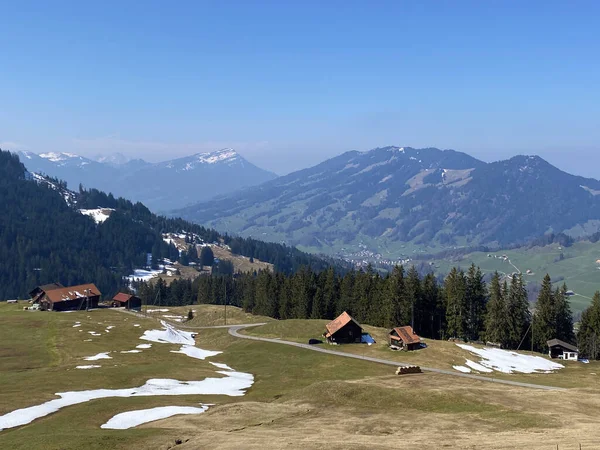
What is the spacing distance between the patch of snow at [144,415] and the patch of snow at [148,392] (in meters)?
8.47

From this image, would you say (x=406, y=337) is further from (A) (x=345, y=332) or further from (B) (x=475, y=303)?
(B) (x=475, y=303)

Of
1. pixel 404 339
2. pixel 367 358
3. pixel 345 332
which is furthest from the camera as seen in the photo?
pixel 345 332

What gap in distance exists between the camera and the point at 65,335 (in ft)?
402

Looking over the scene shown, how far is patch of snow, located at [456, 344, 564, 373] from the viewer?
10326 centimetres

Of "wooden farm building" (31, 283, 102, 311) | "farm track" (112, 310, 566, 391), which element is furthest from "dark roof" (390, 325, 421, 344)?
"wooden farm building" (31, 283, 102, 311)

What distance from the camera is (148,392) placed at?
230 ft

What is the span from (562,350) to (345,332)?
53263 mm

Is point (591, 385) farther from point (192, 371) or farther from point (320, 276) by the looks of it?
point (320, 276)

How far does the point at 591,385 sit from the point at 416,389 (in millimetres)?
40212

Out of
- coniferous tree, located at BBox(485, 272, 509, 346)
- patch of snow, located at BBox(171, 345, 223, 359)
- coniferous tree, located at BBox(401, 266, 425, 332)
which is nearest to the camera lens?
patch of snow, located at BBox(171, 345, 223, 359)

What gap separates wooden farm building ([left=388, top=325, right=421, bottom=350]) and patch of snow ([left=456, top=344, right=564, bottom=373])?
11149mm

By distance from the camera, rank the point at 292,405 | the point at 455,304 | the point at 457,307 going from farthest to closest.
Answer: the point at 457,307, the point at 455,304, the point at 292,405

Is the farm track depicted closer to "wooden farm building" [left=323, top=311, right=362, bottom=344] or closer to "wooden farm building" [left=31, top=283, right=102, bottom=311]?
"wooden farm building" [left=323, top=311, right=362, bottom=344]

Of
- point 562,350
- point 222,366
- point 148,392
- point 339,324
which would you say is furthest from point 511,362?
point 148,392
